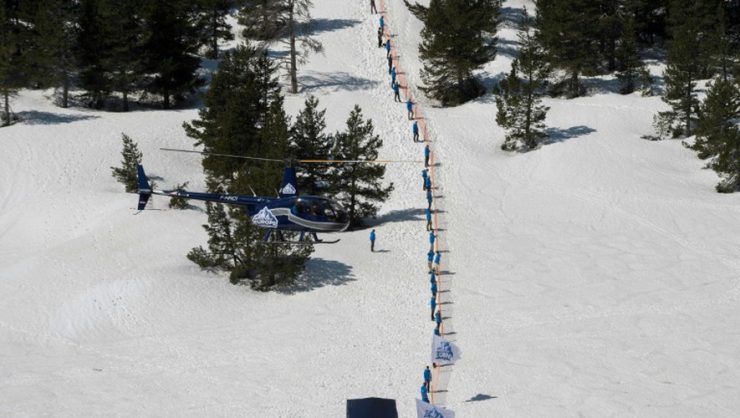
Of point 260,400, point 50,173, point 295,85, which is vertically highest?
point 295,85

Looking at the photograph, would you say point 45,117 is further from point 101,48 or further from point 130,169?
point 130,169

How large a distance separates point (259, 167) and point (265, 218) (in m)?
11.7

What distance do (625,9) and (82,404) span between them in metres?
51.2

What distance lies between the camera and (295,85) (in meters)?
62.8

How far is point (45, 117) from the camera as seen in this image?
56.6 meters

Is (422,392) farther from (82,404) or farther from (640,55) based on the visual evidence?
(640,55)

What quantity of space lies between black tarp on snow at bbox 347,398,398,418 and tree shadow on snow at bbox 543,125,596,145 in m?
37.9

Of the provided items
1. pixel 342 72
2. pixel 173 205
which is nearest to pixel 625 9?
pixel 342 72

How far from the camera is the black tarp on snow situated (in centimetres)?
2045

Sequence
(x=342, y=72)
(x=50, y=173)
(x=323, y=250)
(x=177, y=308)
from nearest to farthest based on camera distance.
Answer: (x=177, y=308) → (x=323, y=250) → (x=50, y=173) → (x=342, y=72)

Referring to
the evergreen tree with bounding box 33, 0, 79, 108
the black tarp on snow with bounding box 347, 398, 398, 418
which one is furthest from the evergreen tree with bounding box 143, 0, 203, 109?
the black tarp on snow with bounding box 347, 398, 398, 418

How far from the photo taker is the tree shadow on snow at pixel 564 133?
5584 centimetres

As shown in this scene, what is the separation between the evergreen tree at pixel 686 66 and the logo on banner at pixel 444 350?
31.1m

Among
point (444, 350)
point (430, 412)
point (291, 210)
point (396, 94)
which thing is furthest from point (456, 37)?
point (430, 412)
